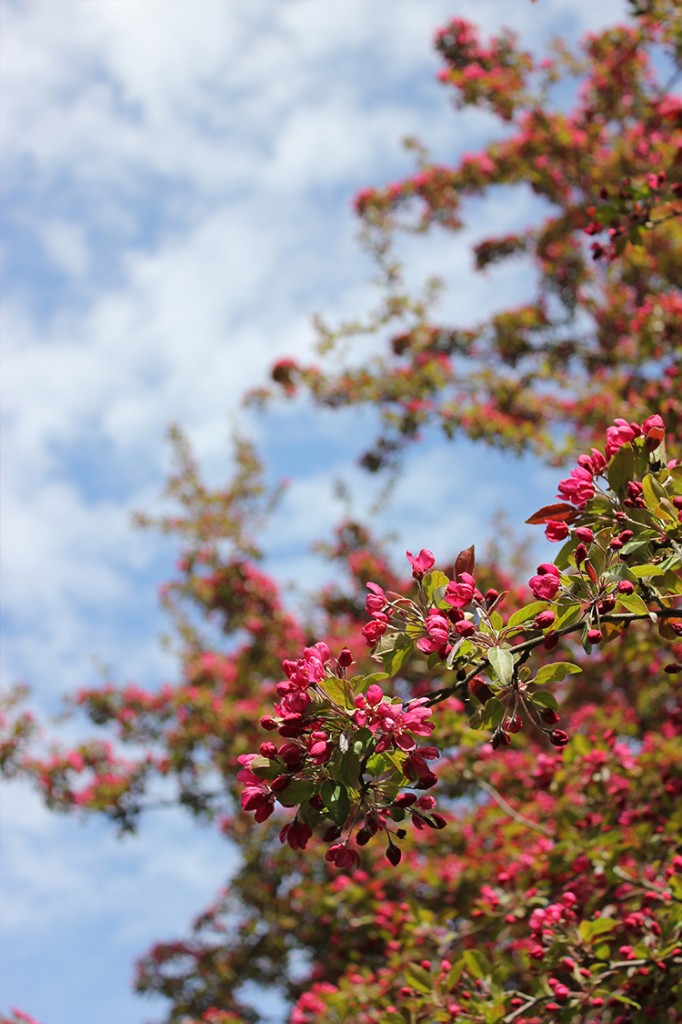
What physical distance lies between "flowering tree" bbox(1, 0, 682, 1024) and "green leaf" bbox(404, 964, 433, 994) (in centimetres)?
3

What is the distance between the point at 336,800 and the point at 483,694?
0.41 m

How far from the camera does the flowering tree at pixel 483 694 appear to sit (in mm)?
2131

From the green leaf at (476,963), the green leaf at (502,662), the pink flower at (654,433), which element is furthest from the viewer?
the green leaf at (476,963)

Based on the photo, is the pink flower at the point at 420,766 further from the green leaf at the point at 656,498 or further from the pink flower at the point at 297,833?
the green leaf at the point at 656,498

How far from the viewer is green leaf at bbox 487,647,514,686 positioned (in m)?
1.97

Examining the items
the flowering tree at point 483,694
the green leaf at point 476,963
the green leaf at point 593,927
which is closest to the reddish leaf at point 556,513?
the flowering tree at point 483,694

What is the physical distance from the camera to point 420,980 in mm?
3375

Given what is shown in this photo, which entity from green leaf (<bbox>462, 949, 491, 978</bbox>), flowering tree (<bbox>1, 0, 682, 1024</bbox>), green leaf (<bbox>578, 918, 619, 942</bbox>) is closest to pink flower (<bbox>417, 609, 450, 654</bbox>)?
flowering tree (<bbox>1, 0, 682, 1024</bbox>)

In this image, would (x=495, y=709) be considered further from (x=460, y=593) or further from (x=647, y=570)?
(x=647, y=570)

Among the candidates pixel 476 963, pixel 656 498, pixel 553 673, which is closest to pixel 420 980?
pixel 476 963

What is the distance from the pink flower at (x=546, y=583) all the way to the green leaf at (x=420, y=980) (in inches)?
74.9

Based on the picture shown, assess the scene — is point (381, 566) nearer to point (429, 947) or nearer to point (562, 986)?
point (429, 947)

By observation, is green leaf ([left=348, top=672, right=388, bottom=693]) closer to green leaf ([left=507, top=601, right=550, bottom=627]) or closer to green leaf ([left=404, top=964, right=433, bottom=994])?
green leaf ([left=507, top=601, right=550, bottom=627])

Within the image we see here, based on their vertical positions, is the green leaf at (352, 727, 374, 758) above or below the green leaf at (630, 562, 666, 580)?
below
